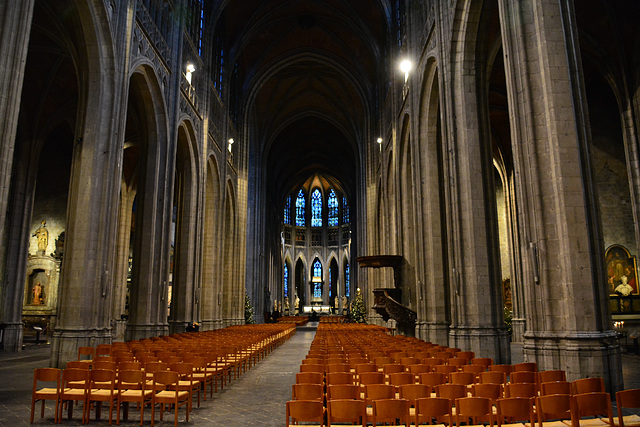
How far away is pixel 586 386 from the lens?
5422mm

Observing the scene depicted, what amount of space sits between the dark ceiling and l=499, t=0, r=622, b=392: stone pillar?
63.1 feet

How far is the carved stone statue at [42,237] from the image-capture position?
85.0ft

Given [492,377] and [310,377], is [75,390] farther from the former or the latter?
[492,377]

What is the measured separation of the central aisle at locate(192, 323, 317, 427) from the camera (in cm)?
647

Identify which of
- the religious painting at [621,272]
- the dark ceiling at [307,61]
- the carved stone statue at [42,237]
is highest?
the dark ceiling at [307,61]

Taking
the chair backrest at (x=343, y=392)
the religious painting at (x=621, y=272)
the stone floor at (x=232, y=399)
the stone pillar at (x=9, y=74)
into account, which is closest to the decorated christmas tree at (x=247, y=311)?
the stone floor at (x=232, y=399)

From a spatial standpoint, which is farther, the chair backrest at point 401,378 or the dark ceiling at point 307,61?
the dark ceiling at point 307,61

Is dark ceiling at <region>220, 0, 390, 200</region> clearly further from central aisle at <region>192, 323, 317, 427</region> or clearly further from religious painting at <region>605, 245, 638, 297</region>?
central aisle at <region>192, 323, 317, 427</region>

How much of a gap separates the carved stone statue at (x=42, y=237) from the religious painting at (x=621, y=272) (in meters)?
28.1

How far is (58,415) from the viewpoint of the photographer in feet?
21.1

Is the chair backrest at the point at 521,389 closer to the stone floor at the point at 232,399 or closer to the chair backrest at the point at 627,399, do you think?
the chair backrest at the point at 627,399

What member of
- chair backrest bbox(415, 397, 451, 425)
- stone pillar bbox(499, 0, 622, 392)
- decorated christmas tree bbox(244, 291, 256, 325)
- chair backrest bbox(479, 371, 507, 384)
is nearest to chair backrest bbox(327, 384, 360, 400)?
chair backrest bbox(415, 397, 451, 425)

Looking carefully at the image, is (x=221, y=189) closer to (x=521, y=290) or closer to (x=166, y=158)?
(x=166, y=158)

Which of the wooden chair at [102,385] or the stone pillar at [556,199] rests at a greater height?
the stone pillar at [556,199]
